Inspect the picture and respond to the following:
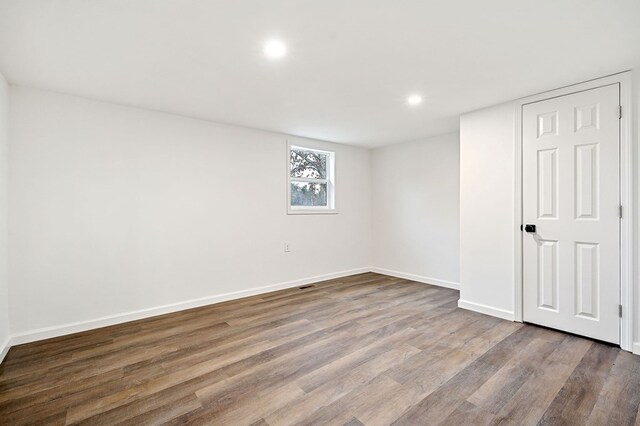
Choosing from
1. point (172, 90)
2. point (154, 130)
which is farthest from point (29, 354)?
point (172, 90)

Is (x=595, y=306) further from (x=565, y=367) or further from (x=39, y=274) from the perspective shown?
(x=39, y=274)

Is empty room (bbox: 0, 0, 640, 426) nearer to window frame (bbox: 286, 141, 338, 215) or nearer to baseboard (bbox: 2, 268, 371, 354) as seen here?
baseboard (bbox: 2, 268, 371, 354)

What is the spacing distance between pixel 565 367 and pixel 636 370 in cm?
46

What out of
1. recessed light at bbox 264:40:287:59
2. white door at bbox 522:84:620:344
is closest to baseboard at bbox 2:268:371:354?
recessed light at bbox 264:40:287:59

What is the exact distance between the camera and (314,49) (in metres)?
2.07

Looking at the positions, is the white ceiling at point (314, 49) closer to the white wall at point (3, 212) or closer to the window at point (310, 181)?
the white wall at point (3, 212)

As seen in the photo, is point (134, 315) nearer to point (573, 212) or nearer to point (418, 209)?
point (418, 209)

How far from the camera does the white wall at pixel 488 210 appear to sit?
3.08m

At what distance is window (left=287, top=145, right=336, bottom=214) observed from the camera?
4.62m

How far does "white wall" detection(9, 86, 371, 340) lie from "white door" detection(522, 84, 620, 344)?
9.82ft

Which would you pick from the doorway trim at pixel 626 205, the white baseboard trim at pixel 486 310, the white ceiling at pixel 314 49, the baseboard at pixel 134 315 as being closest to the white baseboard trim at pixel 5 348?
the baseboard at pixel 134 315

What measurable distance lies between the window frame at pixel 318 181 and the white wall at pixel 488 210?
214 cm

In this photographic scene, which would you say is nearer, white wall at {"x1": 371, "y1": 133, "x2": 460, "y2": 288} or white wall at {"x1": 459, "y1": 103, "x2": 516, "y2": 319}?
white wall at {"x1": 459, "y1": 103, "x2": 516, "y2": 319}

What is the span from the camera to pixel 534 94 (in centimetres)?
288
